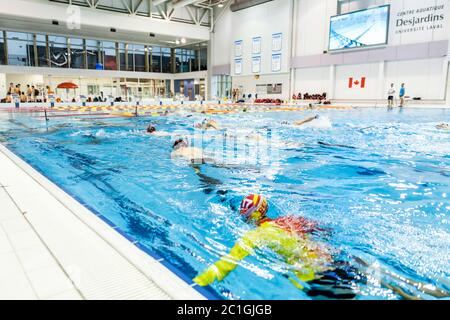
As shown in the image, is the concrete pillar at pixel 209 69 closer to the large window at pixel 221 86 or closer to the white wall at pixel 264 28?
the large window at pixel 221 86

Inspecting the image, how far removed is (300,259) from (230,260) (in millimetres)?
451

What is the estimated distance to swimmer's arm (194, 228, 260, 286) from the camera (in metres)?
1.93

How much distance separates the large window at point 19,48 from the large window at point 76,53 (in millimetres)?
3019

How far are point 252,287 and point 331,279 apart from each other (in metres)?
0.47

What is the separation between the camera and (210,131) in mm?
9219

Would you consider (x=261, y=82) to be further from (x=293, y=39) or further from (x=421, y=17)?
(x=421, y=17)

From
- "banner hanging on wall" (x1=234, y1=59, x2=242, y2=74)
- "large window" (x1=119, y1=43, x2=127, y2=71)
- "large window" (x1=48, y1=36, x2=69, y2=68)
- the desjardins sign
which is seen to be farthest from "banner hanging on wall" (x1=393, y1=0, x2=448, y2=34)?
"large window" (x1=48, y1=36, x2=69, y2=68)

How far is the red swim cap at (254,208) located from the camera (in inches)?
110

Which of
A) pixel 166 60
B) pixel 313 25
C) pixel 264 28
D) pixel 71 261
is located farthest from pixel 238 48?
pixel 71 261

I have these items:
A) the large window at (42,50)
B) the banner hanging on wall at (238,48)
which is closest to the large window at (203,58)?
the banner hanging on wall at (238,48)

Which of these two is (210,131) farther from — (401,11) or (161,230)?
(401,11)

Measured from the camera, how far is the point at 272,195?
11.8 feet

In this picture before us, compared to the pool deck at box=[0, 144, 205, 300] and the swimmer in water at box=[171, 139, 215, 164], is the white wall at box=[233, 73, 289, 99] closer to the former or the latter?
the swimmer in water at box=[171, 139, 215, 164]
